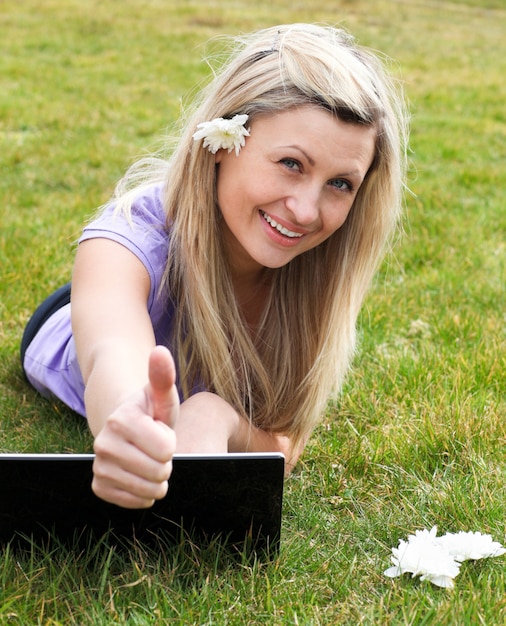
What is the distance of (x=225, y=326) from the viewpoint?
7.58 ft

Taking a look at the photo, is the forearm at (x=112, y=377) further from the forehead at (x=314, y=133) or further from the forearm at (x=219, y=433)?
the forehead at (x=314, y=133)

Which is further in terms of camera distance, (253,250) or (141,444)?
(253,250)

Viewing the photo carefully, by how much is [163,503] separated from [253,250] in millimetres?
707

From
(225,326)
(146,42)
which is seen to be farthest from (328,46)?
(146,42)

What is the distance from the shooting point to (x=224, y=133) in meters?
2.10

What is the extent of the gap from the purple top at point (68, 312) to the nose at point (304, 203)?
359mm

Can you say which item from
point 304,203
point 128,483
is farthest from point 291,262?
point 128,483

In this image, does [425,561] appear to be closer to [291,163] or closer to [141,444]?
[141,444]

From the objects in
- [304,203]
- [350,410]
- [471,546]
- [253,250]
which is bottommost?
[350,410]

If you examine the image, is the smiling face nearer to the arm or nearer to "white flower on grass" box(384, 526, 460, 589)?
the arm

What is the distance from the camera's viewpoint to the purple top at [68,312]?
2.14 meters

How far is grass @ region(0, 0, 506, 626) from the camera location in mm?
1714

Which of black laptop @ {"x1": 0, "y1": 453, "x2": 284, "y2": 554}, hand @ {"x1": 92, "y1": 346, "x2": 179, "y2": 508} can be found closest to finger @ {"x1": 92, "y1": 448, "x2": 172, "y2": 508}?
hand @ {"x1": 92, "y1": 346, "x2": 179, "y2": 508}

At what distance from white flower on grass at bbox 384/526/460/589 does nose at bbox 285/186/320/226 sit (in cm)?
75
